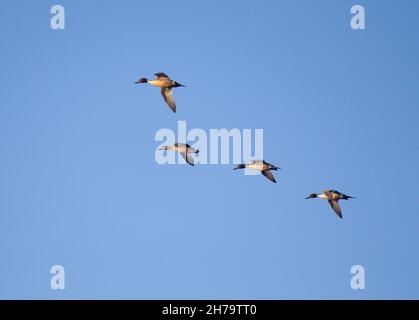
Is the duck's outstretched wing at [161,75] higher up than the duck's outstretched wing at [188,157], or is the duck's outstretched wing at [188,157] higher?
the duck's outstretched wing at [161,75]

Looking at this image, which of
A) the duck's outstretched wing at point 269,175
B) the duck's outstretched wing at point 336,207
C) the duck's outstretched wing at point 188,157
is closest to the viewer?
the duck's outstretched wing at point 188,157

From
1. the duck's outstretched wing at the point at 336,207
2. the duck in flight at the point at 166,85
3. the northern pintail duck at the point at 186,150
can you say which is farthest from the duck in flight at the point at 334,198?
the duck in flight at the point at 166,85

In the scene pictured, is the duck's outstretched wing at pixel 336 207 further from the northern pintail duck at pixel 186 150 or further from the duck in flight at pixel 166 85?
the duck in flight at pixel 166 85

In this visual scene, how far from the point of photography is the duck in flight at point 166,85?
29.4m

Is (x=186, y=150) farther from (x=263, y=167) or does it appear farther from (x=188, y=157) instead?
(x=263, y=167)

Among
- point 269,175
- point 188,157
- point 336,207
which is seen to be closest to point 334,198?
point 336,207

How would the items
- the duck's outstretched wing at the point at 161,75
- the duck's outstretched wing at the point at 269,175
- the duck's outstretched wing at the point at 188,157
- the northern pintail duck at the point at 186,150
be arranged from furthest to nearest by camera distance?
the duck's outstretched wing at the point at 269,175 → the northern pintail duck at the point at 186,150 → the duck's outstretched wing at the point at 188,157 → the duck's outstretched wing at the point at 161,75

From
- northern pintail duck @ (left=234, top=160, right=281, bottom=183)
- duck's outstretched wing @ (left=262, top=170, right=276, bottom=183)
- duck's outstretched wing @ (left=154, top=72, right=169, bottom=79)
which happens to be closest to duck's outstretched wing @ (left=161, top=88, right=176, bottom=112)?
duck's outstretched wing @ (left=154, top=72, right=169, bottom=79)

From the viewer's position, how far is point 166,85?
97.0 ft
